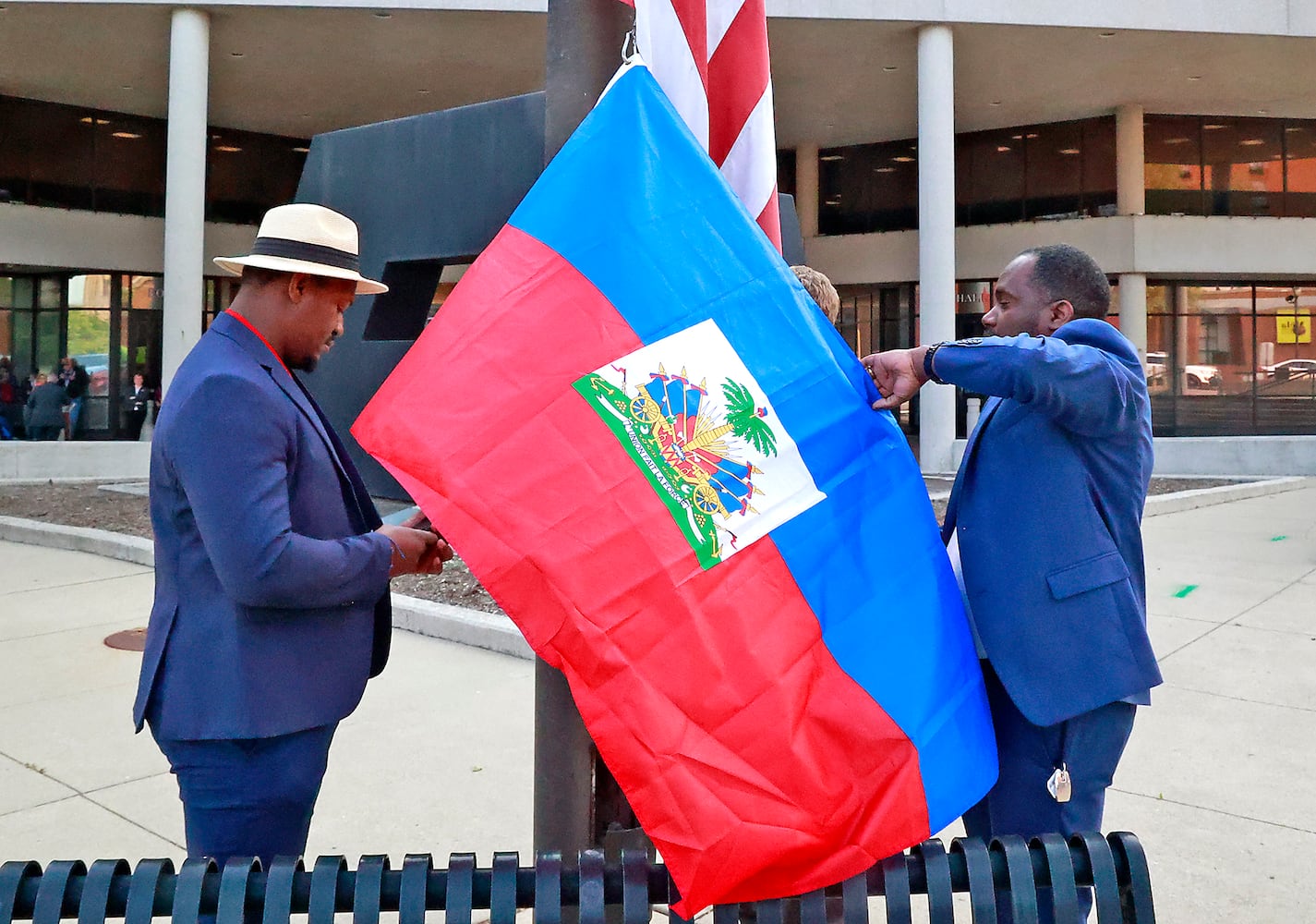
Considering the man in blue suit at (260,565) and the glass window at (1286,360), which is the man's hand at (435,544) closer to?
the man in blue suit at (260,565)

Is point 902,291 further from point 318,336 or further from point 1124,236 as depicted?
point 318,336

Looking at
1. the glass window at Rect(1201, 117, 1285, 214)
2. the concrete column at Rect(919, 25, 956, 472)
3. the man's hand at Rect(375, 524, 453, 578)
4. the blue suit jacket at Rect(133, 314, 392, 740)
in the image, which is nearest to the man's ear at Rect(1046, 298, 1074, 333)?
the man's hand at Rect(375, 524, 453, 578)

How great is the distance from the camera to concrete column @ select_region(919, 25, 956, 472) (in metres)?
20.2

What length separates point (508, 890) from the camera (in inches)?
75.9

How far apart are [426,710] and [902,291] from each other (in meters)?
24.7

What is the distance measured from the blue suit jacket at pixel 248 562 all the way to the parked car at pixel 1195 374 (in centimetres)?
2856

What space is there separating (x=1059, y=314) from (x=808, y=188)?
27280 mm

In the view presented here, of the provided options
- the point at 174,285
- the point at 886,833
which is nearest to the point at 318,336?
the point at 886,833

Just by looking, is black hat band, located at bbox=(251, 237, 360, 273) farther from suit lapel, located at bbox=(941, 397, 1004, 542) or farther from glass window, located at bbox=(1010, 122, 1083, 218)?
glass window, located at bbox=(1010, 122, 1083, 218)

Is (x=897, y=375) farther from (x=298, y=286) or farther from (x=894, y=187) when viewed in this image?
(x=894, y=187)

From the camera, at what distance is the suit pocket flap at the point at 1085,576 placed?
7.68ft

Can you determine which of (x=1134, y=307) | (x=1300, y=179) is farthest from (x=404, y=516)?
(x=1300, y=179)

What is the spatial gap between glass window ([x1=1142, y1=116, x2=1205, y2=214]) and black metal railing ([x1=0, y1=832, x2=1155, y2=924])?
92.5 feet

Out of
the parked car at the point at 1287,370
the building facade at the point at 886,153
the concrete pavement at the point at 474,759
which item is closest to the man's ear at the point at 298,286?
the concrete pavement at the point at 474,759
